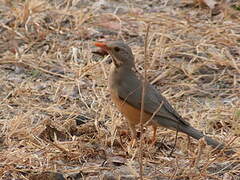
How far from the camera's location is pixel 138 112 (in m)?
6.48

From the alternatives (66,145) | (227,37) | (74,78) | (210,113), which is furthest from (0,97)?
(227,37)

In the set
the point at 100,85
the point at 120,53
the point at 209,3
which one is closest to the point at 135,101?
the point at 120,53

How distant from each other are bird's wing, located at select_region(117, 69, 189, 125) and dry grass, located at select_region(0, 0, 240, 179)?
0.98ft

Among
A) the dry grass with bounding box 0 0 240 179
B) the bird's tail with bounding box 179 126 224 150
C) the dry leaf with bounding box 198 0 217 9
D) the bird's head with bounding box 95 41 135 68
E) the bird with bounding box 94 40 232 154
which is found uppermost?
the bird's head with bounding box 95 41 135 68

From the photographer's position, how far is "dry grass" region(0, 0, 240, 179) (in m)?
5.97

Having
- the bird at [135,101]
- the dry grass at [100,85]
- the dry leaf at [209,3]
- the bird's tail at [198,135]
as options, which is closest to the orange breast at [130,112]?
the bird at [135,101]

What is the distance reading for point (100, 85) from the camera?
8.02 metres

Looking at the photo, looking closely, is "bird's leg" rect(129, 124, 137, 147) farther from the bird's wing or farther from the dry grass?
the bird's wing

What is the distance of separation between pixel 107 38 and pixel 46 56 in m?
0.87

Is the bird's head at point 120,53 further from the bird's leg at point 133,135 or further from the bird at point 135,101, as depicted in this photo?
the bird's leg at point 133,135

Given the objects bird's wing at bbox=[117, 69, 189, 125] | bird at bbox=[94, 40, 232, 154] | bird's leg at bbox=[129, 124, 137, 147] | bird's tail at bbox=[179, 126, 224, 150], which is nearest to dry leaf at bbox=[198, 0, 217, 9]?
bird at bbox=[94, 40, 232, 154]

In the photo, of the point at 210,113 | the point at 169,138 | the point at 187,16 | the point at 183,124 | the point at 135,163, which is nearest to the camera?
the point at 135,163

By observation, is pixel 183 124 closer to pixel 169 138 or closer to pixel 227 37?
pixel 169 138

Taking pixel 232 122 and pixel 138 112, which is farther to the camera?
pixel 232 122
